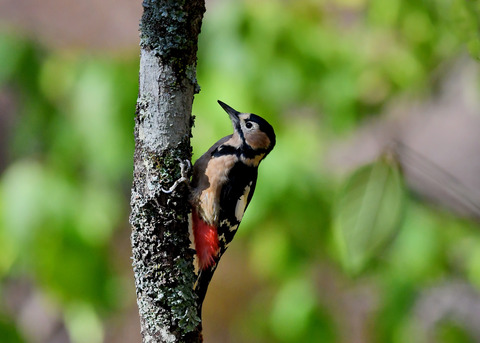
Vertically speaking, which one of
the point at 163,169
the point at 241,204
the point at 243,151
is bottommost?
the point at 241,204

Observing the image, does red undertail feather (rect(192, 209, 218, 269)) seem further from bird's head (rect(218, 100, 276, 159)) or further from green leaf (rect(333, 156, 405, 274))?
green leaf (rect(333, 156, 405, 274))

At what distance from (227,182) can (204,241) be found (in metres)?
0.19

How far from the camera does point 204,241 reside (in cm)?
183

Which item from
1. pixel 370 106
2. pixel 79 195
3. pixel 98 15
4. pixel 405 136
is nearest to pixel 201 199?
pixel 79 195

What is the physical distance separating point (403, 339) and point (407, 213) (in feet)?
1.89

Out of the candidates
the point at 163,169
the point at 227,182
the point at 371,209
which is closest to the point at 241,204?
the point at 227,182

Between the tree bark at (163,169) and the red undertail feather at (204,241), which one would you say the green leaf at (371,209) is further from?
the red undertail feather at (204,241)

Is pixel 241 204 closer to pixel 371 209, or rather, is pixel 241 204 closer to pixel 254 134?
pixel 254 134

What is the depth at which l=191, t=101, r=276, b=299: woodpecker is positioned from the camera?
1.78 m

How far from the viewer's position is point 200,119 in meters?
2.47

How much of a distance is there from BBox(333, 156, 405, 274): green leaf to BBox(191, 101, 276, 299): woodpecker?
51cm

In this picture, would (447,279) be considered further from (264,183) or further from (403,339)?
(264,183)

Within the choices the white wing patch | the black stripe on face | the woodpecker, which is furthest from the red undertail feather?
the black stripe on face

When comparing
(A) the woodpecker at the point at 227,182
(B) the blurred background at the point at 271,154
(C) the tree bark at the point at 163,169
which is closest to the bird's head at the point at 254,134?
(A) the woodpecker at the point at 227,182
